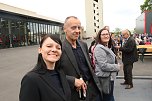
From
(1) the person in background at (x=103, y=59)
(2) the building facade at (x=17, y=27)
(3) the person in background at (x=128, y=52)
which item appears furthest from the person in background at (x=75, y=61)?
(2) the building facade at (x=17, y=27)

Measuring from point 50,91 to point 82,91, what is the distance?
1059 millimetres

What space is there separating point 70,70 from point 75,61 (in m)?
0.13

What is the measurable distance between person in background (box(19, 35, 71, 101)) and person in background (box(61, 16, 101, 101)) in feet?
2.04

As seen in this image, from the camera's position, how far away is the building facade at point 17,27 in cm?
2981

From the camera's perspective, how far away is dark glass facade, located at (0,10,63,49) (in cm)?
2996

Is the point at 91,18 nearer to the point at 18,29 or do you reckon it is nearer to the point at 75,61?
the point at 18,29

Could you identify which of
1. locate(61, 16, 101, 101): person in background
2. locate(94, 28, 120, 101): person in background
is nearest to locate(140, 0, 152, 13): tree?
locate(94, 28, 120, 101): person in background

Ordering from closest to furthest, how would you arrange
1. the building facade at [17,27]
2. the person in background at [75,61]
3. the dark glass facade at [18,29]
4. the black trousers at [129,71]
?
the person in background at [75,61] < the black trousers at [129,71] < the building facade at [17,27] < the dark glass facade at [18,29]

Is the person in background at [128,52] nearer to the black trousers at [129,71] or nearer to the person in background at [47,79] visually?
the black trousers at [129,71]

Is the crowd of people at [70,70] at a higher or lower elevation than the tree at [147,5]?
lower

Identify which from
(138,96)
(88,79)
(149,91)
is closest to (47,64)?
(88,79)

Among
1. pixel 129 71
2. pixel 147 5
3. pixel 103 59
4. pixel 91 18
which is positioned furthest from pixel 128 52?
pixel 91 18

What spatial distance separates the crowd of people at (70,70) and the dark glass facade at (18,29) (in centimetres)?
2236

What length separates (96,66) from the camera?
4352mm
